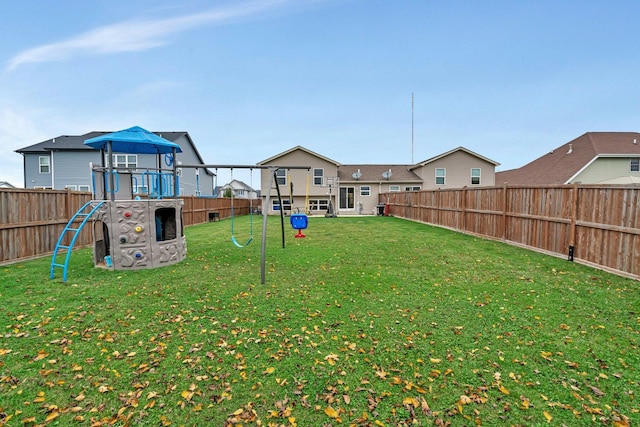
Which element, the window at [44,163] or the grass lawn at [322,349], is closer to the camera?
the grass lawn at [322,349]

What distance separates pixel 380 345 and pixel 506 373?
1.24 m

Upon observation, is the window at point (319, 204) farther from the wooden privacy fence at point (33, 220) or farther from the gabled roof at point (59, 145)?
the gabled roof at point (59, 145)

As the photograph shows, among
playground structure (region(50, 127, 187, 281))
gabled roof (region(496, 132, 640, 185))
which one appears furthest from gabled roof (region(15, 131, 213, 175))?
gabled roof (region(496, 132, 640, 185))

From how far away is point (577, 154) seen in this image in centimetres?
2717

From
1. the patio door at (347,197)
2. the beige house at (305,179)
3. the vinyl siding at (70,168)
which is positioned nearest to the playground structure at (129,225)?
the beige house at (305,179)

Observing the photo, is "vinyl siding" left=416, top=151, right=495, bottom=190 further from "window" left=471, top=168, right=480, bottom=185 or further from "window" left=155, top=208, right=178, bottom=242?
"window" left=155, top=208, right=178, bottom=242

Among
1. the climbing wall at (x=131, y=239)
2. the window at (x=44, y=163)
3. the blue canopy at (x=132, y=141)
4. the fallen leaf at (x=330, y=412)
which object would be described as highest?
the window at (x=44, y=163)

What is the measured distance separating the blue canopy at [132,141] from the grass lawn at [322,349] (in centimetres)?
325

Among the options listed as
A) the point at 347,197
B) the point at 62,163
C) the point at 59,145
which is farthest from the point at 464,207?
the point at 59,145

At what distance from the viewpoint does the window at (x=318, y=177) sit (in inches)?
1061

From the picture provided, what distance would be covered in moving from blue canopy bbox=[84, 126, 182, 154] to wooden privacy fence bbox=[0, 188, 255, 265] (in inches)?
88.7

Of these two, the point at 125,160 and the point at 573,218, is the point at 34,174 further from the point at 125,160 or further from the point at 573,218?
the point at 573,218

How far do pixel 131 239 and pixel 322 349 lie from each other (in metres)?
5.77

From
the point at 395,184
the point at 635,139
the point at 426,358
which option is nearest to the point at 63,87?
the point at 426,358
